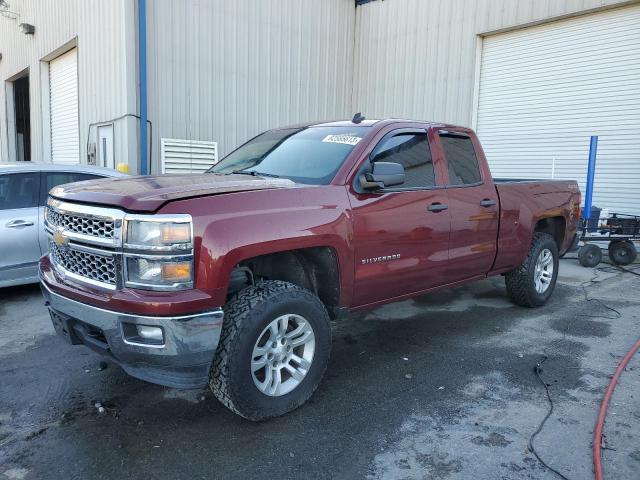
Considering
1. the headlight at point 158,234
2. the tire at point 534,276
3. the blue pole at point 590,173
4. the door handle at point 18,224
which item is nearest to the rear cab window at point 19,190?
the door handle at point 18,224

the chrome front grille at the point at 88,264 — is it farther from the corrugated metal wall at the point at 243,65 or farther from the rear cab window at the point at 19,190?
the corrugated metal wall at the point at 243,65

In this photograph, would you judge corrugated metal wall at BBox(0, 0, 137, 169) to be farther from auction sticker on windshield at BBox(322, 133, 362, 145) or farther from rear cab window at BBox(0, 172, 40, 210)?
auction sticker on windshield at BBox(322, 133, 362, 145)

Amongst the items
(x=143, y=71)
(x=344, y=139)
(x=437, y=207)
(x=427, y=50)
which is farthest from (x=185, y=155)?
(x=437, y=207)

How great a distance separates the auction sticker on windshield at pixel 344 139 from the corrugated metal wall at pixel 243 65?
687 centimetres

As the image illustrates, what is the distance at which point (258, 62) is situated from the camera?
11.5 m

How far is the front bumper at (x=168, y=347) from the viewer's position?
2686 millimetres

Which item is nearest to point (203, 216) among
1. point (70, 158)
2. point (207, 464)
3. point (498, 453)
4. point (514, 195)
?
point (207, 464)

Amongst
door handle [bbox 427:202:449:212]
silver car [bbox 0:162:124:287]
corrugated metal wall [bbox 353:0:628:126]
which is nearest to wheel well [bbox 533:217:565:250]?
door handle [bbox 427:202:449:212]

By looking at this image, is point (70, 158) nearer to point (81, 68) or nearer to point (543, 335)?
point (81, 68)

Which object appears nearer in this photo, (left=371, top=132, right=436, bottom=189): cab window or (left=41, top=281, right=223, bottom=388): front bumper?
(left=41, top=281, right=223, bottom=388): front bumper

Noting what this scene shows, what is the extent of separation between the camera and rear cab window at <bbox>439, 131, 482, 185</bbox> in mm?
4578

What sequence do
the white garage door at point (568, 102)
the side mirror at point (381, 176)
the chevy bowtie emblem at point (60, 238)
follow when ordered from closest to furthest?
the chevy bowtie emblem at point (60, 238), the side mirror at point (381, 176), the white garage door at point (568, 102)

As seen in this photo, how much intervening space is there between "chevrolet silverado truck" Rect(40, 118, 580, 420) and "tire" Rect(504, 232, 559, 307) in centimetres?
99

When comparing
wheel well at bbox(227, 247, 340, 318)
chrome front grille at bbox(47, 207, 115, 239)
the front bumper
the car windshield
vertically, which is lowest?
the front bumper
